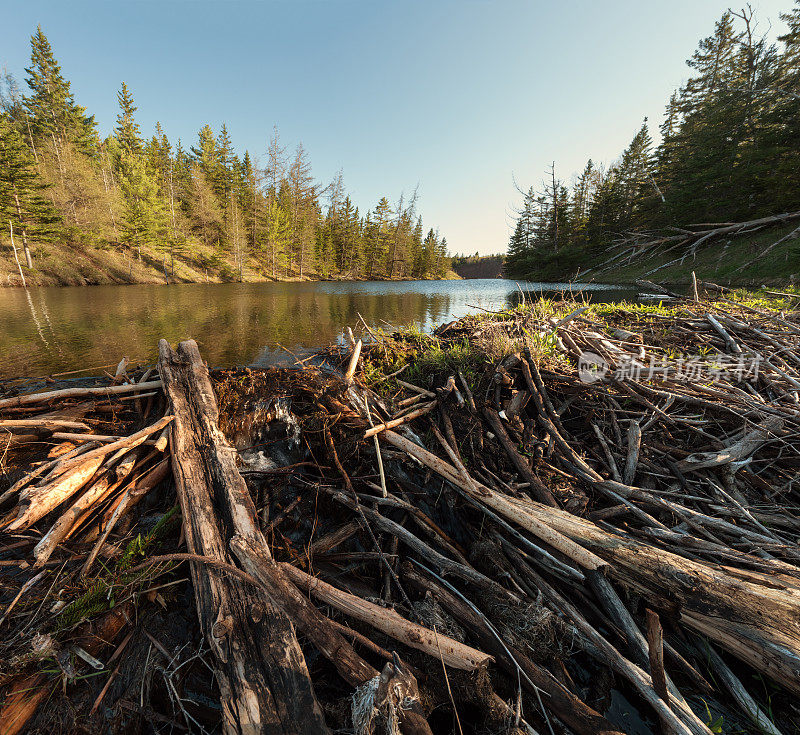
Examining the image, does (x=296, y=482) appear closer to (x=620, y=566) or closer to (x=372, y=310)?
(x=620, y=566)

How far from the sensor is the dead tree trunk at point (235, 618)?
122 cm

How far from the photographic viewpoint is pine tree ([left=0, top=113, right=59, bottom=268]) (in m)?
25.5

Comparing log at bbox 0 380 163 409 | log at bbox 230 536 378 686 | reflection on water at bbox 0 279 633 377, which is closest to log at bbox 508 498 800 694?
log at bbox 230 536 378 686

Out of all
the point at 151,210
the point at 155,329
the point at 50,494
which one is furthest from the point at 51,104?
the point at 50,494

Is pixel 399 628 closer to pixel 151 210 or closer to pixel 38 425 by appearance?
pixel 38 425

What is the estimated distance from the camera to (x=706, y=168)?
27.1 meters

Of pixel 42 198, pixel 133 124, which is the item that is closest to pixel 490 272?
pixel 133 124

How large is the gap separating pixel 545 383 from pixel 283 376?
3.15 metres

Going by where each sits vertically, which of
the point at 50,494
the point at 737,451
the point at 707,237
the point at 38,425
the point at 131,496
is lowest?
the point at 131,496

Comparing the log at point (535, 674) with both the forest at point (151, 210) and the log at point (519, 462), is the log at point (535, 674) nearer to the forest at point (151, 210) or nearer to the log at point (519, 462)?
the log at point (519, 462)

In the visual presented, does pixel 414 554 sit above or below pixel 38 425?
below

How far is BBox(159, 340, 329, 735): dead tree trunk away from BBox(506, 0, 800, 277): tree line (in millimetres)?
30042

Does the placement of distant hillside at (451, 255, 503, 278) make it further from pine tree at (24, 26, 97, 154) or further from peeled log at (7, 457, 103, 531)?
peeled log at (7, 457, 103, 531)

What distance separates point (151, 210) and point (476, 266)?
289 feet
